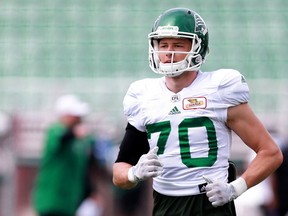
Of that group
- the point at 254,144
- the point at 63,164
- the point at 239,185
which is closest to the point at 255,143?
the point at 254,144

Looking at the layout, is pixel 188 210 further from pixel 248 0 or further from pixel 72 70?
pixel 248 0

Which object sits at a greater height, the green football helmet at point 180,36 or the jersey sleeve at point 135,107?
the green football helmet at point 180,36

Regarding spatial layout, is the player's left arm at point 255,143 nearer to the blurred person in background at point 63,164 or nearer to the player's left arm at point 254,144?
the player's left arm at point 254,144

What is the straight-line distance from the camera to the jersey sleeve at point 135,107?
471 centimetres

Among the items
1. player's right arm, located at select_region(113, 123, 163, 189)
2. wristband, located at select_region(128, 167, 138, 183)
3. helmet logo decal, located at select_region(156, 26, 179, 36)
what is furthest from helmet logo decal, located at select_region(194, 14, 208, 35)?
wristband, located at select_region(128, 167, 138, 183)

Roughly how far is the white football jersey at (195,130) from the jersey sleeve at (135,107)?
0.08 meters

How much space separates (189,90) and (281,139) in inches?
183

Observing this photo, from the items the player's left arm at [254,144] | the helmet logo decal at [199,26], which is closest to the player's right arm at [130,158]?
the player's left arm at [254,144]

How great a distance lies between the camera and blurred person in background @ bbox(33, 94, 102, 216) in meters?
9.52

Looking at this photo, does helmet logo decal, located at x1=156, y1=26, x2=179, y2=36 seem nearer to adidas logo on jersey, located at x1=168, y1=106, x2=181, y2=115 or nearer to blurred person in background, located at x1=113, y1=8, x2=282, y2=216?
blurred person in background, located at x1=113, y1=8, x2=282, y2=216

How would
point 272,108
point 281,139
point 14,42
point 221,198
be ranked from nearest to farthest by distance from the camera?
point 221,198
point 281,139
point 272,108
point 14,42

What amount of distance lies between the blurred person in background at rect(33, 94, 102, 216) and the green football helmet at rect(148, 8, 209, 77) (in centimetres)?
487

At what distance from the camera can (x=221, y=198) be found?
4348 millimetres

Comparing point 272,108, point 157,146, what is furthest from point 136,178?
point 272,108
